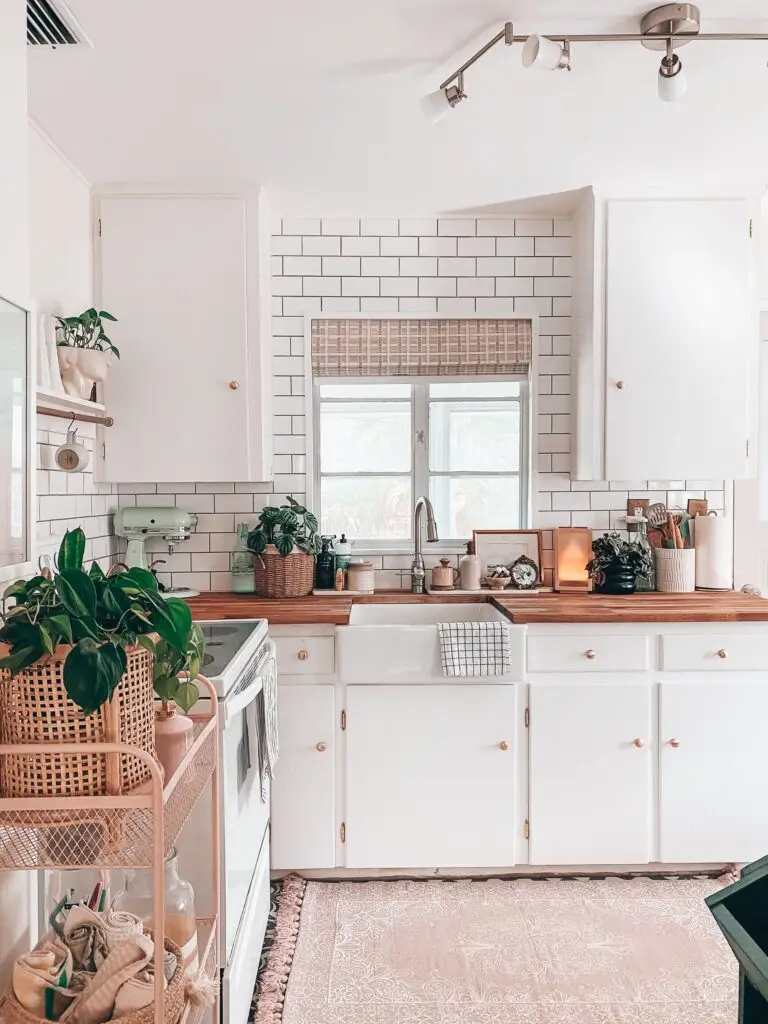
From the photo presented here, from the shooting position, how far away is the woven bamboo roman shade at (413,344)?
11.1ft

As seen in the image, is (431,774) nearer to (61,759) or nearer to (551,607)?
(551,607)

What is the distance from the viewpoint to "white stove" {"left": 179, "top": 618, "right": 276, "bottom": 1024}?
1.78 m

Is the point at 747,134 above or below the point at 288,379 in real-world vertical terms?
above

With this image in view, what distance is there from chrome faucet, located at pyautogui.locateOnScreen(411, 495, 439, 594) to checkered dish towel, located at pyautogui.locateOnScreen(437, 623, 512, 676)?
0.60 m

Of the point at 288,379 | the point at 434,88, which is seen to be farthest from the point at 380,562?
the point at 434,88

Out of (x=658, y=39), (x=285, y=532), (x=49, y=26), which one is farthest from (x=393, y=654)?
(x=49, y=26)

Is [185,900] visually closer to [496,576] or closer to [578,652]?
[578,652]

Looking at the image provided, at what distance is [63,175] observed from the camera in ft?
8.92

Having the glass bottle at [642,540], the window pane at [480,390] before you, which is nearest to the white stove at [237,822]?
the window pane at [480,390]

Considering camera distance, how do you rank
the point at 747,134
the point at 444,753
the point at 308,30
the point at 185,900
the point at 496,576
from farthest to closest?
the point at 496,576 → the point at 444,753 → the point at 747,134 → the point at 308,30 → the point at 185,900

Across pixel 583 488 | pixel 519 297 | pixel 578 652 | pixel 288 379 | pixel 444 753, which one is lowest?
pixel 444 753

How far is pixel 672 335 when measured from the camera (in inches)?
121

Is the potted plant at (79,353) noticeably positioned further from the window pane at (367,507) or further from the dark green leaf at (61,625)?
the dark green leaf at (61,625)

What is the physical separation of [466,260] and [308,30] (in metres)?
1.55
